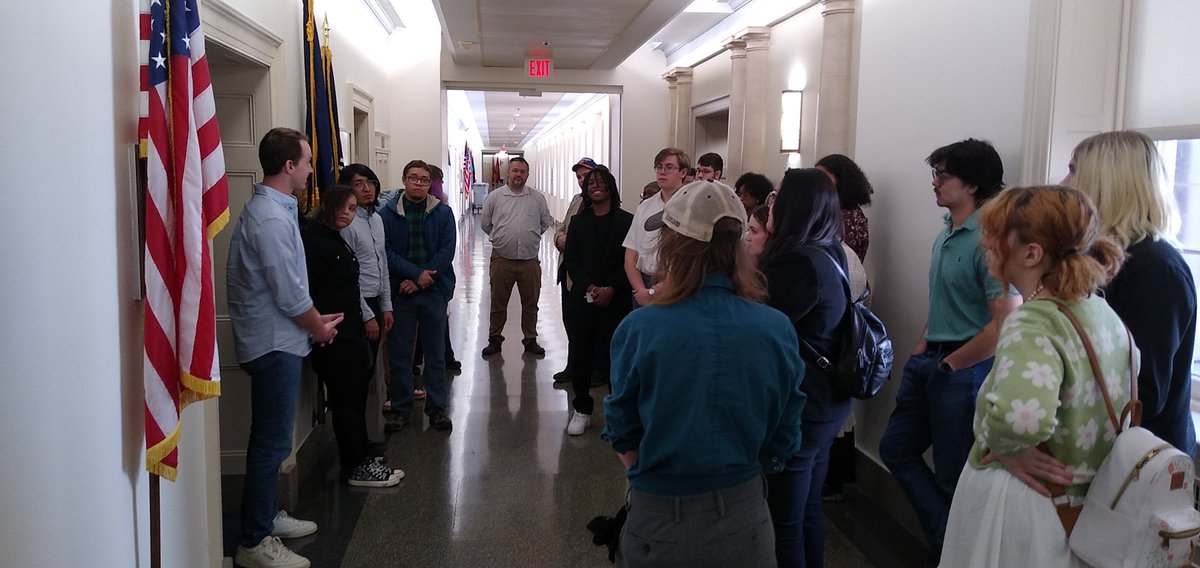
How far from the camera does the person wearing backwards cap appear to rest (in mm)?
1915

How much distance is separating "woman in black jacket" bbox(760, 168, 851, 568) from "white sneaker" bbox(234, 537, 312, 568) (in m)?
2.03

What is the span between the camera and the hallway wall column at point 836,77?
17.2 feet

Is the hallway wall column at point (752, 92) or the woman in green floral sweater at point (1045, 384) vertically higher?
the hallway wall column at point (752, 92)

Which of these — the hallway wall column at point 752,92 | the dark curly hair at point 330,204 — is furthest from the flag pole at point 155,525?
the hallway wall column at point 752,92

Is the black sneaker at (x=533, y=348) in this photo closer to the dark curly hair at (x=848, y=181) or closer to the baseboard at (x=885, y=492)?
the baseboard at (x=885, y=492)

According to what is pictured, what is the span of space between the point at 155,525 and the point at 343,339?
1.88m

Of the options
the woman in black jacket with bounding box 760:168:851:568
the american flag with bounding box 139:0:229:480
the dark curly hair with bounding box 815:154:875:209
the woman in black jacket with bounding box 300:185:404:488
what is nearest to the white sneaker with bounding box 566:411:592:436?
the woman in black jacket with bounding box 300:185:404:488

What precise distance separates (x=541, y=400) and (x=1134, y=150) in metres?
4.59

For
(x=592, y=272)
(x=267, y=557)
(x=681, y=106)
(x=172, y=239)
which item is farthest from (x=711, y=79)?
(x=172, y=239)

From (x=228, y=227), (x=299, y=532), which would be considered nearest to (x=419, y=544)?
(x=299, y=532)

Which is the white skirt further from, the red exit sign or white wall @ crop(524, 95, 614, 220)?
white wall @ crop(524, 95, 614, 220)

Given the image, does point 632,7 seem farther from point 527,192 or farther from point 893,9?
point 893,9

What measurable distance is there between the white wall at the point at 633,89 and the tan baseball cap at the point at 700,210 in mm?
8935

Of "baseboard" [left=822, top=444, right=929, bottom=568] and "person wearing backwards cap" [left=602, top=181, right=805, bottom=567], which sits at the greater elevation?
"person wearing backwards cap" [left=602, top=181, right=805, bottom=567]
